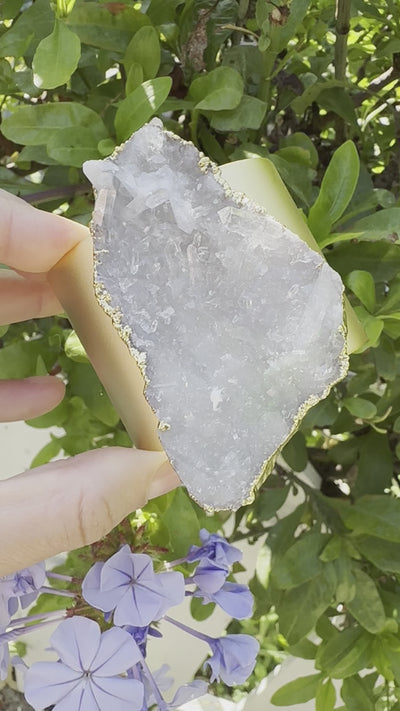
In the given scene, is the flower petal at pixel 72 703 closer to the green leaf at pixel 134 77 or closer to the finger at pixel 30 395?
the finger at pixel 30 395

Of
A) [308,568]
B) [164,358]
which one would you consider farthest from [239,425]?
[308,568]

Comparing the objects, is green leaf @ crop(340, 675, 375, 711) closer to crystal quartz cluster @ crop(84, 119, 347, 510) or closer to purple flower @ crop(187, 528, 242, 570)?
purple flower @ crop(187, 528, 242, 570)

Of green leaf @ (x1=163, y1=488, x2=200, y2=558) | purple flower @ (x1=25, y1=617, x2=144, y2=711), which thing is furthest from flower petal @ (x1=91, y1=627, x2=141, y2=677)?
green leaf @ (x1=163, y1=488, x2=200, y2=558)

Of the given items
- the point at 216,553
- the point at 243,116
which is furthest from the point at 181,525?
the point at 243,116

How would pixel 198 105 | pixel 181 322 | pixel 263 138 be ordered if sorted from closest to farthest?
pixel 181 322, pixel 198 105, pixel 263 138

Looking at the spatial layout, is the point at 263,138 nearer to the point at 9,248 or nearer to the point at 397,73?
the point at 397,73

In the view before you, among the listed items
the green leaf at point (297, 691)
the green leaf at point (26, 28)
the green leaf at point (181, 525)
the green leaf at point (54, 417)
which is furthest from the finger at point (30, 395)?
the green leaf at point (297, 691)
